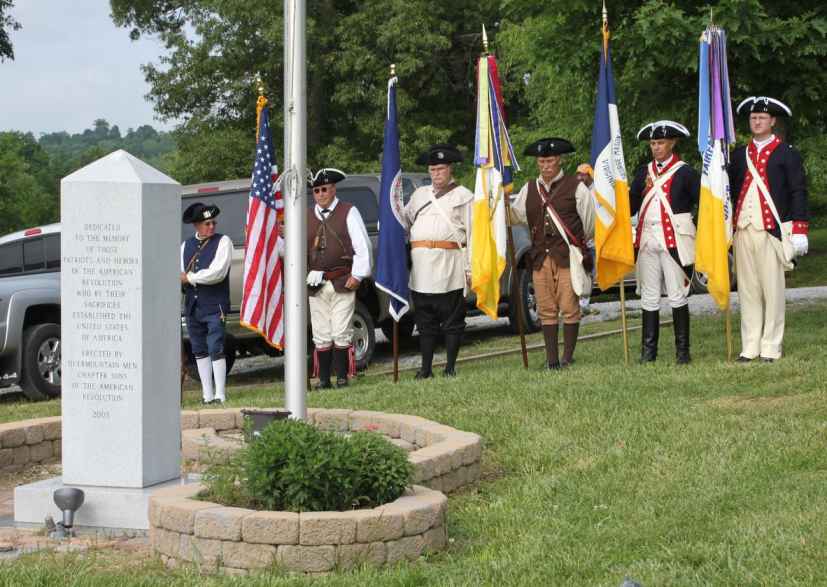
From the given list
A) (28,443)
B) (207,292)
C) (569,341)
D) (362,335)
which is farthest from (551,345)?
(28,443)

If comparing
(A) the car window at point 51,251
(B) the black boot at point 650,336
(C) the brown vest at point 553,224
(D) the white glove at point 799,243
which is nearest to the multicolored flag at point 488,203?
(C) the brown vest at point 553,224

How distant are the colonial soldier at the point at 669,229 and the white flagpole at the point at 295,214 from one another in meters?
3.99

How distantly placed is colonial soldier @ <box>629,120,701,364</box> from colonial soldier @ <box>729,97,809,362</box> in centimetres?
39

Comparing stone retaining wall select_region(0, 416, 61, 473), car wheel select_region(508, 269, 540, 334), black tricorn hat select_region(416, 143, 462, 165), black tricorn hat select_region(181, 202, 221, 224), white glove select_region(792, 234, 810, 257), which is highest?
black tricorn hat select_region(416, 143, 462, 165)

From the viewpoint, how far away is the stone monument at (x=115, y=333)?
277 inches

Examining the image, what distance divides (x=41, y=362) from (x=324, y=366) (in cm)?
288

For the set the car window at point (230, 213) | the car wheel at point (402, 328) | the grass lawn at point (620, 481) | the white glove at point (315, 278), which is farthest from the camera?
the car wheel at point (402, 328)

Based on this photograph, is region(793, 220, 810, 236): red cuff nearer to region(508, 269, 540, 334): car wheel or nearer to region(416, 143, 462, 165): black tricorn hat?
region(416, 143, 462, 165): black tricorn hat

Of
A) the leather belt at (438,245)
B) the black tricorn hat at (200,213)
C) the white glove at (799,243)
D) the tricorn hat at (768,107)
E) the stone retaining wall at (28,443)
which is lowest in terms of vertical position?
the stone retaining wall at (28,443)

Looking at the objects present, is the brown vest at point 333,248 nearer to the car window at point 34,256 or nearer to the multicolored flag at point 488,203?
the multicolored flag at point 488,203

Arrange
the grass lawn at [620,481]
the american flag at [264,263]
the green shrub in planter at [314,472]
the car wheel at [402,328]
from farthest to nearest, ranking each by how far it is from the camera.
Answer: the car wheel at [402,328]
the american flag at [264,263]
the green shrub in planter at [314,472]
the grass lawn at [620,481]

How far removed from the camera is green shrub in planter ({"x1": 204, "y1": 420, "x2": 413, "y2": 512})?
20.1ft

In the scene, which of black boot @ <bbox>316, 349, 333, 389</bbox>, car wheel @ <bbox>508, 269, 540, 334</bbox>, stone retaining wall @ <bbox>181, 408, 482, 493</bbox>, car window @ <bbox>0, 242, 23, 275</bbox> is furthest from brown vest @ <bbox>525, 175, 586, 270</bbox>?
car window @ <bbox>0, 242, 23, 275</bbox>

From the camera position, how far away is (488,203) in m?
11.6
